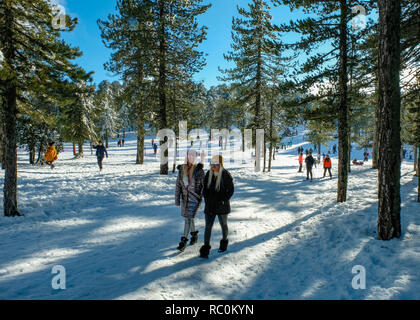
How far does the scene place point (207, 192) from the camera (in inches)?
187

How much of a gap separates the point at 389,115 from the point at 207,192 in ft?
14.0

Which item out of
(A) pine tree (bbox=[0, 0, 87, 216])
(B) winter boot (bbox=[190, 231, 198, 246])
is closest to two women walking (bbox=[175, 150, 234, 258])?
(B) winter boot (bbox=[190, 231, 198, 246])

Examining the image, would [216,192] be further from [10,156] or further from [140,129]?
[140,129]

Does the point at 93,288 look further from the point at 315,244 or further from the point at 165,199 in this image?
the point at 165,199

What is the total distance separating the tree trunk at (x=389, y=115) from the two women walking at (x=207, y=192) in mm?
3497

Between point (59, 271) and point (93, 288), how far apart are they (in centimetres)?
103

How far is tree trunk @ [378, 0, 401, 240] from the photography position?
4.64m

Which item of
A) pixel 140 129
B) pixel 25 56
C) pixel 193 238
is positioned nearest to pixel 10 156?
pixel 25 56

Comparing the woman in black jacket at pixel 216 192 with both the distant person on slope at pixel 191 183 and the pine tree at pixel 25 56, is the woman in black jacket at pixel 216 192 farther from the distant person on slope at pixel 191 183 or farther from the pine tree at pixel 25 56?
the pine tree at pixel 25 56

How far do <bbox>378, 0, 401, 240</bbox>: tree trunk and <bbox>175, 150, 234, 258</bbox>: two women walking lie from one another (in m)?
3.50

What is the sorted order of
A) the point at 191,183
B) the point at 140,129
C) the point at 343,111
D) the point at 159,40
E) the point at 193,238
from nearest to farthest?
1. the point at 191,183
2. the point at 193,238
3. the point at 343,111
4. the point at 159,40
5. the point at 140,129

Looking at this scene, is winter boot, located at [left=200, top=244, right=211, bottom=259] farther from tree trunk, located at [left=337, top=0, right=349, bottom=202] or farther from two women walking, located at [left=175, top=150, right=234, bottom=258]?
tree trunk, located at [left=337, top=0, right=349, bottom=202]
